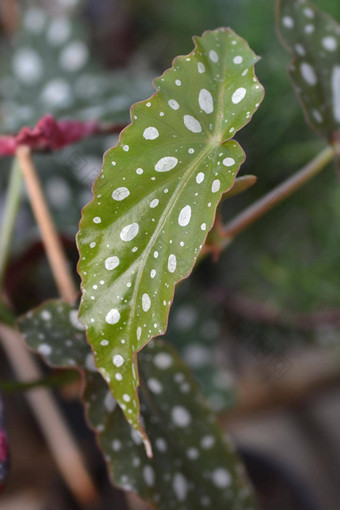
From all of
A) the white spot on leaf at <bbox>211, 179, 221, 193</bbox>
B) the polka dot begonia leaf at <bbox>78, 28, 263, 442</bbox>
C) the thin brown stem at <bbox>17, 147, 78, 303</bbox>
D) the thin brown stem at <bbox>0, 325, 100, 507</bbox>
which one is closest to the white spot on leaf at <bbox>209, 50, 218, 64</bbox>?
the polka dot begonia leaf at <bbox>78, 28, 263, 442</bbox>

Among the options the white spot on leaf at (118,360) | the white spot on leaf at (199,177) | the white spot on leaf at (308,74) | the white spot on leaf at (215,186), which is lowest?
the white spot on leaf at (118,360)

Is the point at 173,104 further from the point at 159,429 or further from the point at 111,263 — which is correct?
the point at 159,429

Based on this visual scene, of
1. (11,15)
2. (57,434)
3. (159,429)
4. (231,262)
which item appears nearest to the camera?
(159,429)

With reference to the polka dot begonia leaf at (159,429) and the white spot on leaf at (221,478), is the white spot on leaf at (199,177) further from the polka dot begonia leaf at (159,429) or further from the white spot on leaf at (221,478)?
the white spot on leaf at (221,478)

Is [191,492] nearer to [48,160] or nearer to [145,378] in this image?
[145,378]

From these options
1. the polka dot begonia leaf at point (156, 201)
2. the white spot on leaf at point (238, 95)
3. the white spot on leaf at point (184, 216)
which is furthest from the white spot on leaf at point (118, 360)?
the white spot on leaf at point (238, 95)

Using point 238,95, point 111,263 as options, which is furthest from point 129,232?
point 238,95
